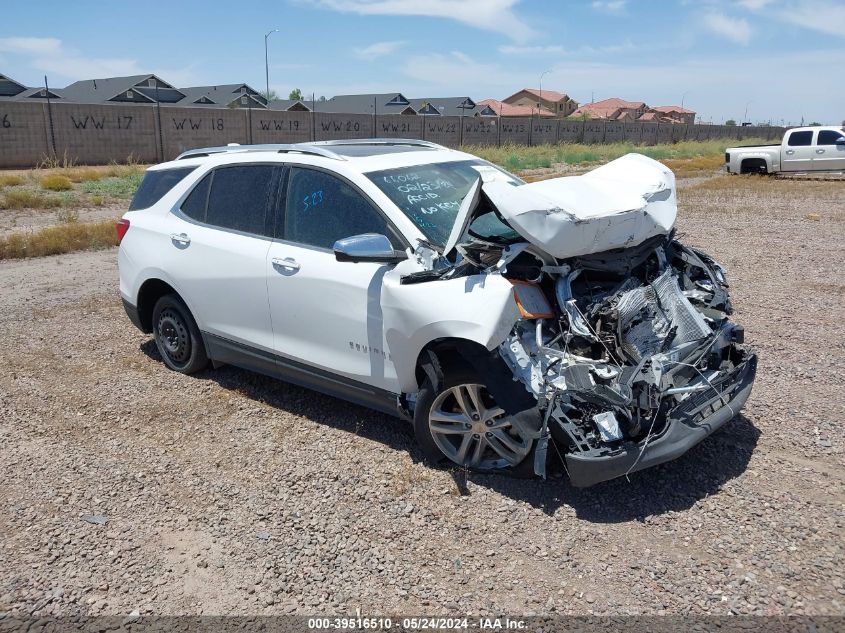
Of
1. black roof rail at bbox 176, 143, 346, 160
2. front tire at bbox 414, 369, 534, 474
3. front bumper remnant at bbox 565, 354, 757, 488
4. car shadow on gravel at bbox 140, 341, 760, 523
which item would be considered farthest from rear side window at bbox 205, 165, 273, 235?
front bumper remnant at bbox 565, 354, 757, 488

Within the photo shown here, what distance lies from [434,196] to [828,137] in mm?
23599

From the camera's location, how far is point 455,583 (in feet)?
10.1

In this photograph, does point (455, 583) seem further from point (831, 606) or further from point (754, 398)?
point (754, 398)

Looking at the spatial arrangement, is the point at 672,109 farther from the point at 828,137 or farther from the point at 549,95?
the point at 828,137

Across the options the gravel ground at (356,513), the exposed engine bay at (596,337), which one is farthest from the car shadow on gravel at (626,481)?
the exposed engine bay at (596,337)

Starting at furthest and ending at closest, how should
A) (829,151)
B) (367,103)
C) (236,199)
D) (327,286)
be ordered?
(367,103)
(829,151)
(236,199)
(327,286)

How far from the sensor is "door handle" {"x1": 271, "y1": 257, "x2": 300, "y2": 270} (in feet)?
14.3

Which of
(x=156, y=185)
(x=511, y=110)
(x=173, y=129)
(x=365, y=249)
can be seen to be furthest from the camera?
(x=511, y=110)

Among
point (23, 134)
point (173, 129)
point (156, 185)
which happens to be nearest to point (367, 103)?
point (173, 129)

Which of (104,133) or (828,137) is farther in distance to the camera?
(104,133)

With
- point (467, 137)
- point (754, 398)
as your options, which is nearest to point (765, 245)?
point (754, 398)

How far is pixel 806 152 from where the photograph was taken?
23109 millimetres

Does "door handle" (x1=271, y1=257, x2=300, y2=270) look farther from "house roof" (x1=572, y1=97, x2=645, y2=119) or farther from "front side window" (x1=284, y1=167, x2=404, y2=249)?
"house roof" (x1=572, y1=97, x2=645, y2=119)

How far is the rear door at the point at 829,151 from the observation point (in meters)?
22.9
